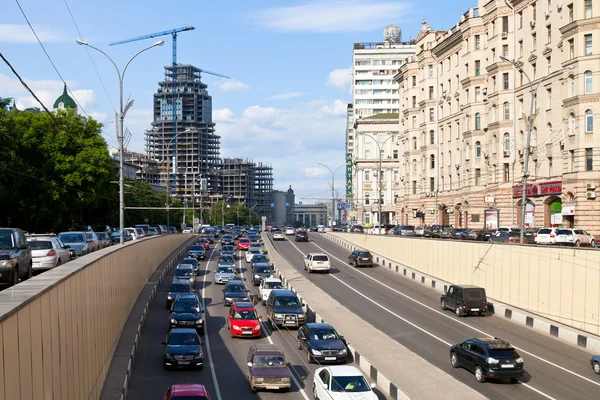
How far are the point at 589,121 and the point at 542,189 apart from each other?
8.09 m

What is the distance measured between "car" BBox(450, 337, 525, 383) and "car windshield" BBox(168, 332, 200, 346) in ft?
35.6

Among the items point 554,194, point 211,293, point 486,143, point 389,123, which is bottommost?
point 211,293

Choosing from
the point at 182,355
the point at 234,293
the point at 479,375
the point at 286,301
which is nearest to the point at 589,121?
the point at 286,301

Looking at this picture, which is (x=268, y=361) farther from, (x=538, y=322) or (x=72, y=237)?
(x=538, y=322)

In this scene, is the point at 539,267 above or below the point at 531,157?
below

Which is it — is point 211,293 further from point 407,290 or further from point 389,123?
point 389,123

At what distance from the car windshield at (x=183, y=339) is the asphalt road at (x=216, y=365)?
42.7 inches

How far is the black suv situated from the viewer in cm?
1659

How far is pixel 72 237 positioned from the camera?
106 ft

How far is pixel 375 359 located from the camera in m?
26.5

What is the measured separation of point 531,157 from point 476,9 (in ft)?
77.6

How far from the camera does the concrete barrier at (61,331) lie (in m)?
9.13

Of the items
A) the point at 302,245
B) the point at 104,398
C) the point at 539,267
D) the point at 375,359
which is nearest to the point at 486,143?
the point at 302,245

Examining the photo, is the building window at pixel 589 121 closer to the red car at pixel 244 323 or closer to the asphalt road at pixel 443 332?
the asphalt road at pixel 443 332
